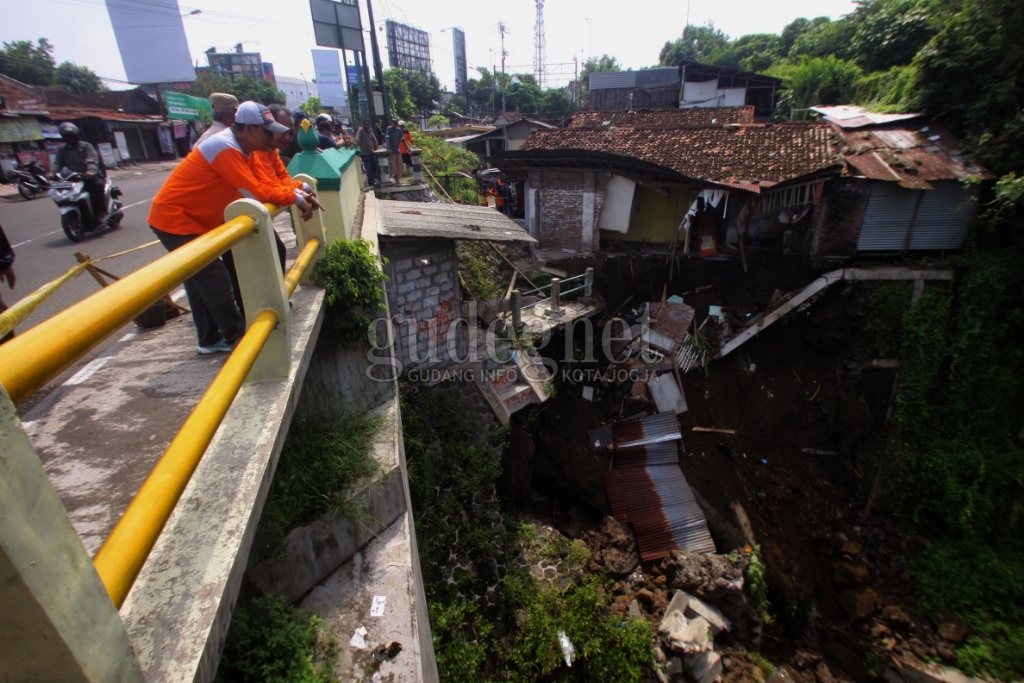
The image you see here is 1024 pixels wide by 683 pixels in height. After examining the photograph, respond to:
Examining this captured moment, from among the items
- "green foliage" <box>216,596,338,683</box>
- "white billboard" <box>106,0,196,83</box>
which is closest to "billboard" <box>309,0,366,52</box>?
"green foliage" <box>216,596,338,683</box>

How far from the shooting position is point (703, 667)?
718 centimetres

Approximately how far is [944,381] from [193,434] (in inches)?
566

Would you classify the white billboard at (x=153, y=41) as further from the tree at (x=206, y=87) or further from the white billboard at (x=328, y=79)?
the white billboard at (x=328, y=79)

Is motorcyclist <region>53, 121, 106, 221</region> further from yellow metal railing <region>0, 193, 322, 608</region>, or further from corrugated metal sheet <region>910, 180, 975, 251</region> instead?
corrugated metal sheet <region>910, 180, 975, 251</region>

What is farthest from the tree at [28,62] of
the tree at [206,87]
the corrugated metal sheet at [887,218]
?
the corrugated metal sheet at [887,218]

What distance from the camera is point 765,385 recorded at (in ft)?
39.0

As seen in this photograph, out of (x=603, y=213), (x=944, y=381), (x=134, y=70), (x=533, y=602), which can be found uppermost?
(x=134, y=70)

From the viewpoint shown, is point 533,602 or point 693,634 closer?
point 533,602

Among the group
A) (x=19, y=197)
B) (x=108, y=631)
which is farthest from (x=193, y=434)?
(x=19, y=197)

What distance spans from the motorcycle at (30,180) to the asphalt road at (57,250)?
214 mm

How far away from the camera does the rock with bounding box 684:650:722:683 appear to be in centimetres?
715

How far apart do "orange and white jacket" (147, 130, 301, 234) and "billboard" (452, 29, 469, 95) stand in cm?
5815

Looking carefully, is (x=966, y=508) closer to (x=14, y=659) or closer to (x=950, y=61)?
(x=950, y=61)

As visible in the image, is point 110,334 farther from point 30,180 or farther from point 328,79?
point 328,79
